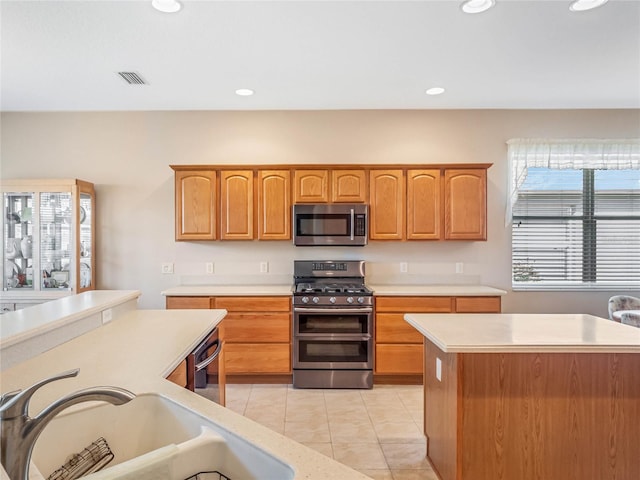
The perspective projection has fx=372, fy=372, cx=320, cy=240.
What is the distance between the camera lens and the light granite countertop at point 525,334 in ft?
5.75

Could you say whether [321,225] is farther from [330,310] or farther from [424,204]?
[424,204]

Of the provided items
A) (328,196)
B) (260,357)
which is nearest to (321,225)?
(328,196)

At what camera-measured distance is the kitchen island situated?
183 centimetres

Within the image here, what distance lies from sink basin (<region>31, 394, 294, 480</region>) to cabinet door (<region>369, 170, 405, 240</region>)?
2.87 metres

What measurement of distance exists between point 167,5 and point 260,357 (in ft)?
9.26

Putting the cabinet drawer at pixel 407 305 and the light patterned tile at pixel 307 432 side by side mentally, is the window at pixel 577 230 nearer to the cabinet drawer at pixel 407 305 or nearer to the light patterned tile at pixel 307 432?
the cabinet drawer at pixel 407 305

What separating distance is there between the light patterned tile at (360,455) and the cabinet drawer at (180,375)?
1260mm

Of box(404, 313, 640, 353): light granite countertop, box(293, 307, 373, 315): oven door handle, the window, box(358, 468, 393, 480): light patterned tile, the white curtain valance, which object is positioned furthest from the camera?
the window

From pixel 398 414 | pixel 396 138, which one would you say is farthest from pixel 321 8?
pixel 398 414

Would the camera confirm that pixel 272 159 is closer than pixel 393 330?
No

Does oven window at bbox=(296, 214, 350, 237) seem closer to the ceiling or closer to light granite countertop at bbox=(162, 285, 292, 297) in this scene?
light granite countertop at bbox=(162, 285, 292, 297)

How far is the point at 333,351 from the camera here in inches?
136

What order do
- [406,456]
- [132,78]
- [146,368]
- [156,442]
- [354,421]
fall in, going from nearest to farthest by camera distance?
1. [156,442]
2. [146,368]
3. [406,456]
4. [354,421]
5. [132,78]

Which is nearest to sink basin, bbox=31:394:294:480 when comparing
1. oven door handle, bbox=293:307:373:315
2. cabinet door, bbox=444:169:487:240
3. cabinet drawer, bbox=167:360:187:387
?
cabinet drawer, bbox=167:360:187:387
